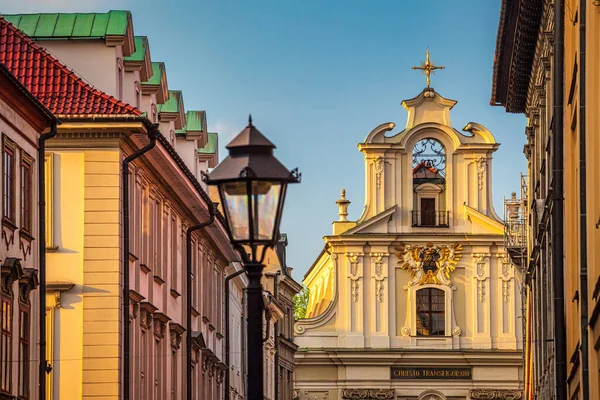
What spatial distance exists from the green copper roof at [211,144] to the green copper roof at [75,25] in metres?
13.7

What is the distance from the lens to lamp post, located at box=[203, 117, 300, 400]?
449 inches

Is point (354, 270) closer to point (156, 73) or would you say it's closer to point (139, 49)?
point (156, 73)

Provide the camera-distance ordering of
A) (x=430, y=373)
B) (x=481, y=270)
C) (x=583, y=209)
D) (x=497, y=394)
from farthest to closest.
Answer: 1. (x=481, y=270)
2. (x=430, y=373)
3. (x=497, y=394)
4. (x=583, y=209)

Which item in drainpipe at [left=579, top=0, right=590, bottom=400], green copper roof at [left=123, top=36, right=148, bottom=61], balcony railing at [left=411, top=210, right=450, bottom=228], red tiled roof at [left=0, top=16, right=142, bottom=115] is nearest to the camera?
drainpipe at [left=579, top=0, right=590, bottom=400]

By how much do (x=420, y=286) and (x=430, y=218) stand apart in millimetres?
2627

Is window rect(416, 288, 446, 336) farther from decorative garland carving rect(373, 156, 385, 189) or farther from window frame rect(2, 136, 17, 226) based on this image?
window frame rect(2, 136, 17, 226)

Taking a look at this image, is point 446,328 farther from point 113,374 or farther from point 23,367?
point 23,367

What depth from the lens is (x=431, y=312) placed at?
2611 inches

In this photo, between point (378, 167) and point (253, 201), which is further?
point (378, 167)

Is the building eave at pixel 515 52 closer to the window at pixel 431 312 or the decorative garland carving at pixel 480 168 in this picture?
the decorative garland carving at pixel 480 168

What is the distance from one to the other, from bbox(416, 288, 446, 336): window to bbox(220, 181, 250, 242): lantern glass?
54.9 metres

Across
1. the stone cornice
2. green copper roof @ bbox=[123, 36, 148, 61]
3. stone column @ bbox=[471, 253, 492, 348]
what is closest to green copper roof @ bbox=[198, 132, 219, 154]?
green copper roof @ bbox=[123, 36, 148, 61]

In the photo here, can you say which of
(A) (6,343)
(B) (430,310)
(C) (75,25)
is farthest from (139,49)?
(B) (430,310)

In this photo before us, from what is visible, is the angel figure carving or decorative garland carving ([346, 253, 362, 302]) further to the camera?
the angel figure carving
